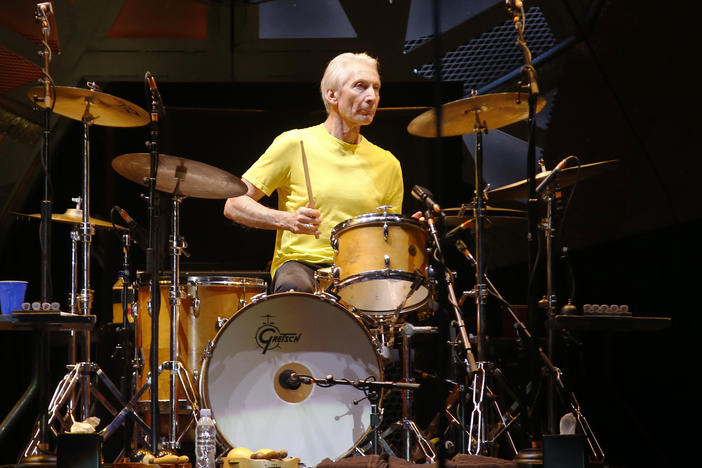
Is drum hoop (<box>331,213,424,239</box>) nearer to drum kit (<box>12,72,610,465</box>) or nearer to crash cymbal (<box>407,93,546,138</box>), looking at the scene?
drum kit (<box>12,72,610,465</box>)

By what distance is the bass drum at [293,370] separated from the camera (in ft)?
12.1

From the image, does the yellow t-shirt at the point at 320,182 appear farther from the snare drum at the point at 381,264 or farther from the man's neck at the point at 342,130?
the snare drum at the point at 381,264

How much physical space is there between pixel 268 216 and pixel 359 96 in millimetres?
924

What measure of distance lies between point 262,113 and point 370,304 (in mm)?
2254

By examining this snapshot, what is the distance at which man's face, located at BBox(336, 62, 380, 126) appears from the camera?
4.48m

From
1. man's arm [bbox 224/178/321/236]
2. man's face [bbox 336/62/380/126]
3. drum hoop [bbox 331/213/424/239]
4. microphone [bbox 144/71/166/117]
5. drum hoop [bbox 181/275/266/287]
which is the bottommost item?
drum hoop [bbox 181/275/266/287]

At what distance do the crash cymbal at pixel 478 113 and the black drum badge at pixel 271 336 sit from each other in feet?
4.07

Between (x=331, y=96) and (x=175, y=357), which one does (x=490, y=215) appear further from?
(x=175, y=357)

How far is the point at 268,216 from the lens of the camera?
Result: 407 cm

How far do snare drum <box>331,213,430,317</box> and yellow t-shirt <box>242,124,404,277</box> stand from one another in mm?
510

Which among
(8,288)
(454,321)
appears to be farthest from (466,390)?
(8,288)

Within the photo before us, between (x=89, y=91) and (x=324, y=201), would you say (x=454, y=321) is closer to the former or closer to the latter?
(x=324, y=201)

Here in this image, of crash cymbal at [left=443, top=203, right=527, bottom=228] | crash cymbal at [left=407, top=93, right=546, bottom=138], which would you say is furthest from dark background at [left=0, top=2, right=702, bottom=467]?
crash cymbal at [left=443, top=203, right=527, bottom=228]

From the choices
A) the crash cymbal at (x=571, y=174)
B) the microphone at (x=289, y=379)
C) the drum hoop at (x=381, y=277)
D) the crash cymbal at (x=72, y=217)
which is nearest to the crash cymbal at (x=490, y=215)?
the crash cymbal at (x=571, y=174)
